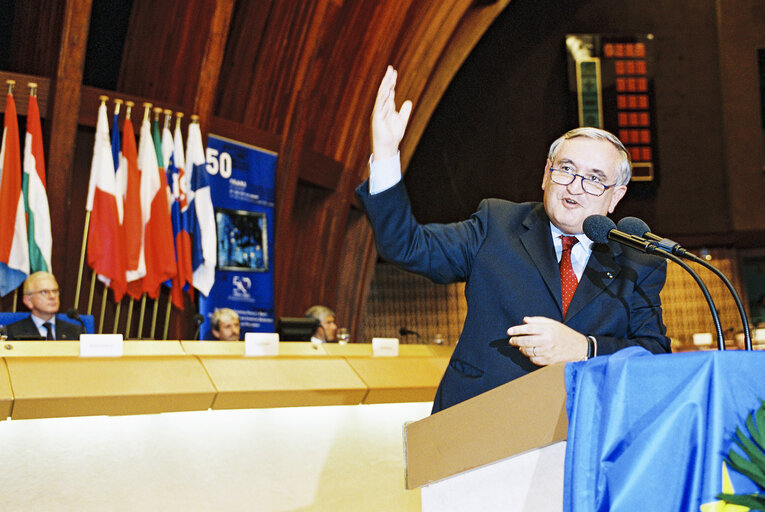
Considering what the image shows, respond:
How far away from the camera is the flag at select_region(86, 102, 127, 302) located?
21.0 feet

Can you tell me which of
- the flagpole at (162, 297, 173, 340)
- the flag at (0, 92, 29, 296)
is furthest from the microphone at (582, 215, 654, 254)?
the flagpole at (162, 297, 173, 340)

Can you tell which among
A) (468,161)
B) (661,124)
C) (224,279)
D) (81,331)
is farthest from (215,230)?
(661,124)

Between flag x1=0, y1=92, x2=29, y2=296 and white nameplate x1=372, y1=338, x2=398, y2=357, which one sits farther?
flag x1=0, y1=92, x2=29, y2=296

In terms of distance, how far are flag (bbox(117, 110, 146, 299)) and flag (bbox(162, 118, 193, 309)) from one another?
32 centimetres

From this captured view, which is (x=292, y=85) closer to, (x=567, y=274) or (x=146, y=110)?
(x=146, y=110)

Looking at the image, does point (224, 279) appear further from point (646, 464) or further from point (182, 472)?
point (646, 464)

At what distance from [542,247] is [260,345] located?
2.30 meters

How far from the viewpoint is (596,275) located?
1936 mm

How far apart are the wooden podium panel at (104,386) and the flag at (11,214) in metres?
2.87

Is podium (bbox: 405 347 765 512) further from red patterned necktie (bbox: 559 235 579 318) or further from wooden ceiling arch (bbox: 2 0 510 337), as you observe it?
wooden ceiling arch (bbox: 2 0 510 337)

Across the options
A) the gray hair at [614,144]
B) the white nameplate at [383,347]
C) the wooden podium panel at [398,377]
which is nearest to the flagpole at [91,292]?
the white nameplate at [383,347]

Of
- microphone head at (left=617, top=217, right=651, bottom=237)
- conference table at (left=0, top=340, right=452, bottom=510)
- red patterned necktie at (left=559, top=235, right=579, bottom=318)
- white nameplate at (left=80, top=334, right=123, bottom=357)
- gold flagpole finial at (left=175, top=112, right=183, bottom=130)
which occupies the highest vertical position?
gold flagpole finial at (left=175, top=112, right=183, bottom=130)

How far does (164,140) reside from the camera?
6820 millimetres

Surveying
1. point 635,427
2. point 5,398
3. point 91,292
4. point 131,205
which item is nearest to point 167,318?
point 91,292
